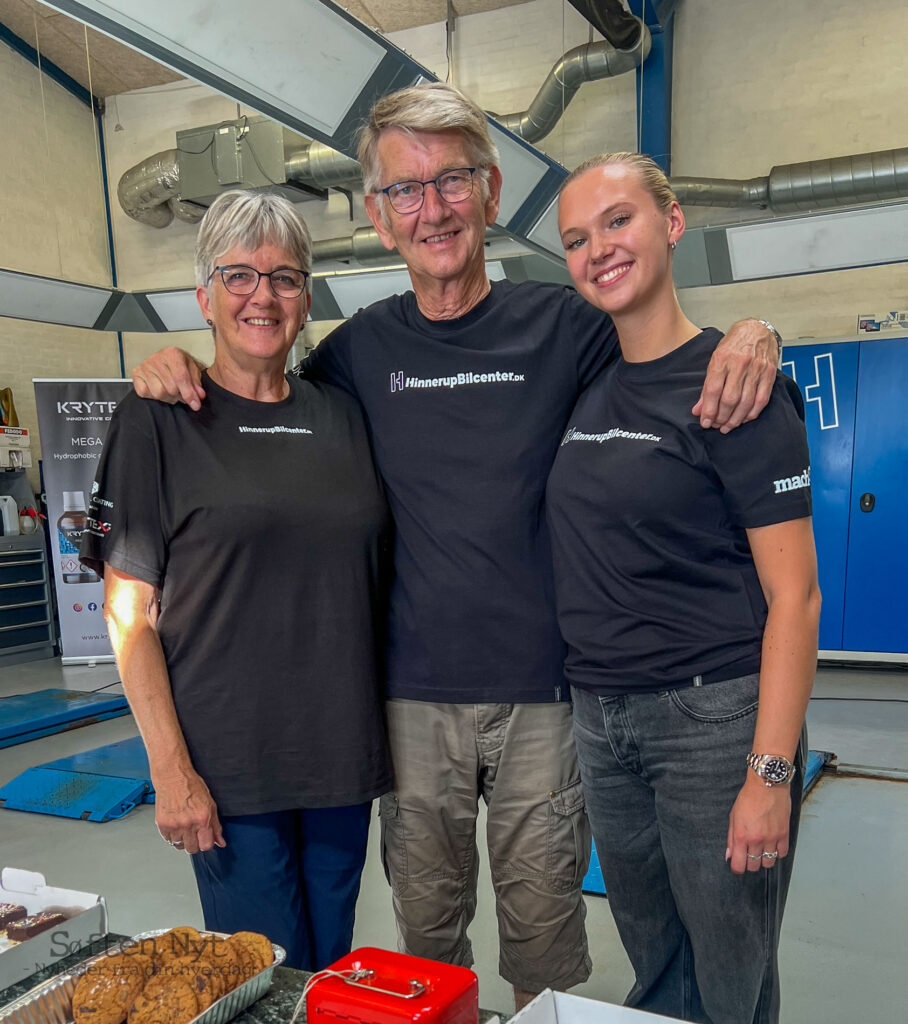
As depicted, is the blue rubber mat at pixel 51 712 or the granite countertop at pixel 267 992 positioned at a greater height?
the granite countertop at pixel 267 992

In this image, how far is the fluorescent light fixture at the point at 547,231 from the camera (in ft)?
13.3

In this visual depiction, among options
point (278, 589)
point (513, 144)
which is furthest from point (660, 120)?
point (278, 589)

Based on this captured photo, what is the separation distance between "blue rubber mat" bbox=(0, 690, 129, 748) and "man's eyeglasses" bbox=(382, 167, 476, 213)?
178 inches

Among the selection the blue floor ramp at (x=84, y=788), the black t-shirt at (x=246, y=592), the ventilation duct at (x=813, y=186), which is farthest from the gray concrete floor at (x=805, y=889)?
the ventilation duct at (x=813, y=186)

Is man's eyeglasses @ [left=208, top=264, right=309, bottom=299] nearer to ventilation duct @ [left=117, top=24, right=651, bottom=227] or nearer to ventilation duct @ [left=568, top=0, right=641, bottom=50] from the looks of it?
ventilation duct @ [left=568, top=0, right=641, bottom=50]

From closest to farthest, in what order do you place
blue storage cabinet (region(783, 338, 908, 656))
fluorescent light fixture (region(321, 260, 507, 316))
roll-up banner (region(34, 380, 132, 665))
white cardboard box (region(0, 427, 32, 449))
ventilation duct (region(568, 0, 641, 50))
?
fluorescent light fixture (region(321, 260, 507, 316)) → ventilation duct (region(568, 0, 641, 50)) → blue storage cabinet (region(783, 338, 908, 656)) → roll-up banner (region(34, 380, 132, 665)) → white cardboard box (region(0, 427, 32, 449))

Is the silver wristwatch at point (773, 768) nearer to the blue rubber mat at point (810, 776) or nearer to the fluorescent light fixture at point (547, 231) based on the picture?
the blue rubber mat at point (810, 776)

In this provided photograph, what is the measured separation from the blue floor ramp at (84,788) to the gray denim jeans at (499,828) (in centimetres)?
263

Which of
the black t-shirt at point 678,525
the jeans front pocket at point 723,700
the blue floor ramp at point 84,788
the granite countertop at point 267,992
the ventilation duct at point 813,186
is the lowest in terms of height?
the blue floor ramp at point 84,788

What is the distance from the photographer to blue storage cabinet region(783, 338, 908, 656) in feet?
20.2

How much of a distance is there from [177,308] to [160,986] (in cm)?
489

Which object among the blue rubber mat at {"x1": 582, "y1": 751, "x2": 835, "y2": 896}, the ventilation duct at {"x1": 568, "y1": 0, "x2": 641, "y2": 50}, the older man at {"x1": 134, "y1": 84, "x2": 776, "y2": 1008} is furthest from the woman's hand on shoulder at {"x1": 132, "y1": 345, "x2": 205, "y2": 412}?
the ventilation duct at {"x1": 568, "y1": 0, "x2": 641, "y2": 50}

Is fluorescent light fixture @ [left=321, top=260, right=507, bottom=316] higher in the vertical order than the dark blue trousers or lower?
higher

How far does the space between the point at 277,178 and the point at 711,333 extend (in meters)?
6.89
